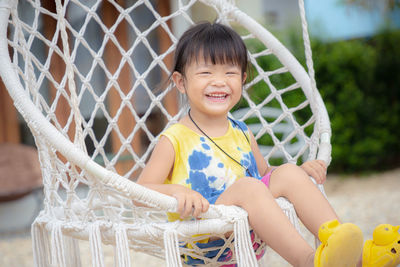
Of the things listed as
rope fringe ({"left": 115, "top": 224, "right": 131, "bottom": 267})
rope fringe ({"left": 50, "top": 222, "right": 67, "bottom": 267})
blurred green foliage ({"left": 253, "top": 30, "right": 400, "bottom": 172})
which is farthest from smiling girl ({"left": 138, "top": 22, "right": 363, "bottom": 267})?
blurred green foliage ({"left": 253, "top": 30, "right": 400, "bottom": 172})

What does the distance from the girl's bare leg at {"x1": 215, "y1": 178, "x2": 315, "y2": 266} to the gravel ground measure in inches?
32.4

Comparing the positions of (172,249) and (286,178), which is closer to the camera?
(172,249)

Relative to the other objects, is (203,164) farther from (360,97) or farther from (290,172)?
(360,97)

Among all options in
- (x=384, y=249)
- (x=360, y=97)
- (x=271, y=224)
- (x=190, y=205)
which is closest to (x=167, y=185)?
(x=190, y=205)

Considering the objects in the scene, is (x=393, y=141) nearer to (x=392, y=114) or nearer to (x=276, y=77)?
(x=392, y=114)

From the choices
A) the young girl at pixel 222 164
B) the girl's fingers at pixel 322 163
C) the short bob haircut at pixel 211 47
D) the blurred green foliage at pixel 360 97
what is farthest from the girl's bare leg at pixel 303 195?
the blurred green foliage at pixel 360 97

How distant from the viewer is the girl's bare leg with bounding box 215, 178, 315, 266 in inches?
38.8

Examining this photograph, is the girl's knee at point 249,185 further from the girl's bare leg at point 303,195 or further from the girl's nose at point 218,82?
the girl's nose at point 218,82

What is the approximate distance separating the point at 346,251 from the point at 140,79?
1.09 m

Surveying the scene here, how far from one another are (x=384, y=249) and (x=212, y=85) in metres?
0.60

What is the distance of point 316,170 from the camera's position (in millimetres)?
1222

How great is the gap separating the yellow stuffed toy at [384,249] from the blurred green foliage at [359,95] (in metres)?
3.72

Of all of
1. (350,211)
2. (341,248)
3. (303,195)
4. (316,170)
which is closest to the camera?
(341,248)

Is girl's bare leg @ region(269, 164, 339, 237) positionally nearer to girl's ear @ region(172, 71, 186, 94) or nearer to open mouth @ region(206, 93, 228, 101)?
open mouth @ region(206, 93, 228, 101)
